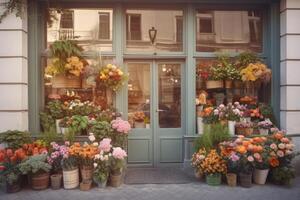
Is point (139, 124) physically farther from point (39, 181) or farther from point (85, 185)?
point (39, 181)

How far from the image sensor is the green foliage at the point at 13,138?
7797 millimetres

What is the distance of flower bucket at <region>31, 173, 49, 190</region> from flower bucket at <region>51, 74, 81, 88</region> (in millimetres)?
2489

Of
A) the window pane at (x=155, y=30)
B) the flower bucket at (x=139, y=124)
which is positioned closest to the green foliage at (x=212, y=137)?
the flower bucket at (x=139, y=124)

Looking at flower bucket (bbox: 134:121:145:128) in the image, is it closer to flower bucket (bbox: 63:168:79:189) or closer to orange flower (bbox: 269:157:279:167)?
flower bucket (bbox: 63:168:79:189)

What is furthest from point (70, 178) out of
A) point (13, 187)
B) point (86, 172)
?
point (13, 187)

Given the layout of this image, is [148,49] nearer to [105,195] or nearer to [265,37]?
[265,37]

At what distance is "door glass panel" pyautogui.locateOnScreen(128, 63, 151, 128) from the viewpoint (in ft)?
30.3

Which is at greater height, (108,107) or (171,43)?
(171,43)

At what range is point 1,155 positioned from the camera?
7250 millimetres

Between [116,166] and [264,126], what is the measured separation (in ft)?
12.0

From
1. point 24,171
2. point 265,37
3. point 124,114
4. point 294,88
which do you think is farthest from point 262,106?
point 24,171

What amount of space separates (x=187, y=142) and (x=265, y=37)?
10.9 feet

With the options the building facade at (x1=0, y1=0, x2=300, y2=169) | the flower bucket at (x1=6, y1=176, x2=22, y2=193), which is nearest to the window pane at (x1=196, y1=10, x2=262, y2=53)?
the building facade at (x1=0, y1=0, x2=300, y2=169)

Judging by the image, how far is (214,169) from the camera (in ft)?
24.6
